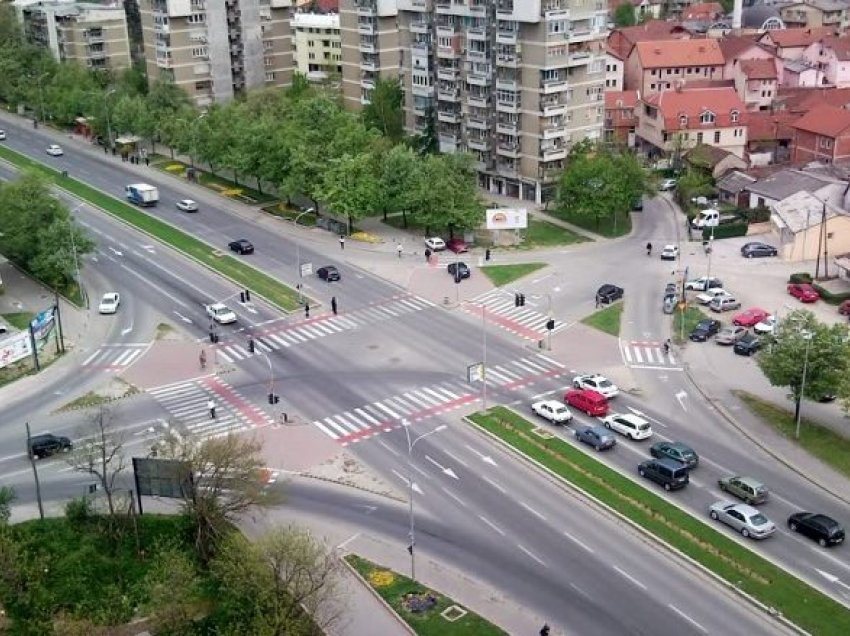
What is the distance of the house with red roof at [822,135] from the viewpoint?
4643 inches

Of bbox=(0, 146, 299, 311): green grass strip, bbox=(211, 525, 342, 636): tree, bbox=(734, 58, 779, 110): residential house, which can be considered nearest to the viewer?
bbox=(211, 525, 342, 636): tree

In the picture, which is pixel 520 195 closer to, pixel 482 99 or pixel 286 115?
pixel 482 99

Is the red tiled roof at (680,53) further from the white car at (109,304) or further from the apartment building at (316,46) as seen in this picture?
the white car at (109,304)

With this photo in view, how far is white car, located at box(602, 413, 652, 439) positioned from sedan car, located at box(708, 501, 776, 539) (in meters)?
9.24

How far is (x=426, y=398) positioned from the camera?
2729 inches

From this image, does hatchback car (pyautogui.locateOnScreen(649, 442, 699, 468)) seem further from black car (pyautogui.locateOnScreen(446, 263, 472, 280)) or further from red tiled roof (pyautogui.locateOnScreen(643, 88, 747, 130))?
red tiled roof (pyautogui.locateOnScreen(643, 88, 747, 130))

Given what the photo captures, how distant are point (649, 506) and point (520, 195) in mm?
63732

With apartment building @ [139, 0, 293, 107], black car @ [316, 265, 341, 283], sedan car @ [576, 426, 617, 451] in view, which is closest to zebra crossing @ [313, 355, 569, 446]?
sedan car @ [576, 426, 617, 451]

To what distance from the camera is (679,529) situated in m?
53.0

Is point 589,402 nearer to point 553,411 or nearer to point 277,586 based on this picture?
point 553,411

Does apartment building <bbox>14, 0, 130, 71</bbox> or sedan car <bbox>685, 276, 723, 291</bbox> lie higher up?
apartment building <bbox>14, 0, 130, 71</bbox>

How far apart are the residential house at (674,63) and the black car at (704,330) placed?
73.1 meters

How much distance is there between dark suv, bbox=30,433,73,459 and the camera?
62.7m

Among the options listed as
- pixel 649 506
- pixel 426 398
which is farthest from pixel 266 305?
pixel 649 506
